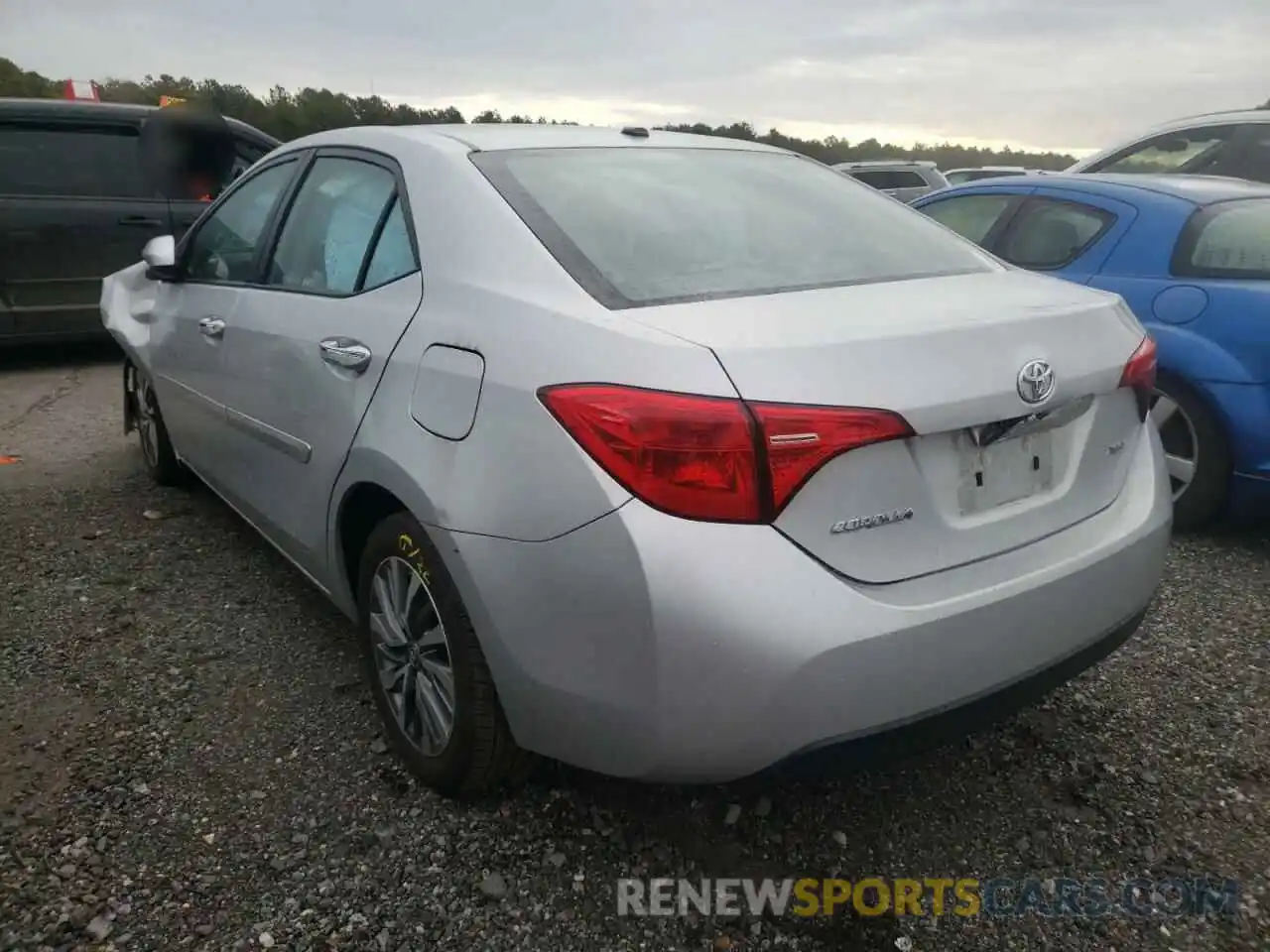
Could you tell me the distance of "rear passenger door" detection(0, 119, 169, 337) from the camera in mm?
6648

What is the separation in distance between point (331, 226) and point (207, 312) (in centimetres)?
82

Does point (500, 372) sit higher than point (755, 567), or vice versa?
point (500, 372)

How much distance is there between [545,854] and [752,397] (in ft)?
3.82

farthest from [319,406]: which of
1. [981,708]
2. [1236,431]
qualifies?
[1236,431]

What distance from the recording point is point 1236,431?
3689 mm

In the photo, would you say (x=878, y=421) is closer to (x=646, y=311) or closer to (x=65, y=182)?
(x=646, y=311)

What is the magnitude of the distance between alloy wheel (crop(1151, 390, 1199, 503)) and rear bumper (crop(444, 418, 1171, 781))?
7.35 feet

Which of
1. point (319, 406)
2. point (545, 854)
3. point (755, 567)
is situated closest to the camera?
point (755, 567)

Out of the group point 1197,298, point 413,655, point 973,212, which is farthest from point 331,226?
point 973,212

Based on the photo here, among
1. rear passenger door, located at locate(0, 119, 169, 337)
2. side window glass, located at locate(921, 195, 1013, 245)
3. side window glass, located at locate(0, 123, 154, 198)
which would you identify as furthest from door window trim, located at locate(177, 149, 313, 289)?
side window glass, located at locate(0, 123, 154, 198)

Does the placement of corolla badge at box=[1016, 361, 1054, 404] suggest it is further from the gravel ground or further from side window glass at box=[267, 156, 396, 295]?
side window glass at box=[267, 156, 396, 295]

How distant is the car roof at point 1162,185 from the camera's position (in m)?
4.18

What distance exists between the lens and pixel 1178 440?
390 cm

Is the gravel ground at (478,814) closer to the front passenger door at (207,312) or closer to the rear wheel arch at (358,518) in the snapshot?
the rear wheel arch at (358,518)
